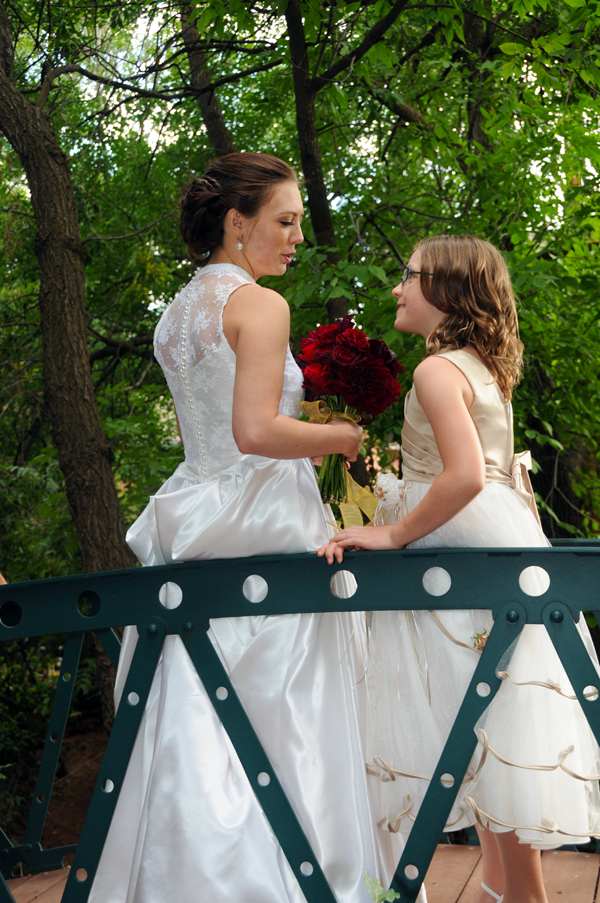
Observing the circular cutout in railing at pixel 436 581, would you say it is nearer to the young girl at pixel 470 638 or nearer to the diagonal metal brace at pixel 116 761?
the young girl at pixel 470 638

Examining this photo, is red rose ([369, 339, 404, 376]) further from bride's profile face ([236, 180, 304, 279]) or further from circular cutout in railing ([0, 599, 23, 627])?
circular cutout in railing ([0, 599, 23, 627])

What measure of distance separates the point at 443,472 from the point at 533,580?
0.33 meters

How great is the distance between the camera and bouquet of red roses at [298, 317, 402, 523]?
1915 mm

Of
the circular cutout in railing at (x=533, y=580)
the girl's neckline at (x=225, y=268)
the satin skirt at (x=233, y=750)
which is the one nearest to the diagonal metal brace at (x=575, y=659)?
the circular cutout in railing at (x=533, y=580)

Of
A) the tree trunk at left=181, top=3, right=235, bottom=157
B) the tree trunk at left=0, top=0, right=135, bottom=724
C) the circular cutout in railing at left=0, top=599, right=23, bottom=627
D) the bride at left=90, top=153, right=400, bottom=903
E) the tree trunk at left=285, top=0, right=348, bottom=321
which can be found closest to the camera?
the bride at left=90, top=153, right=400, bottom=903

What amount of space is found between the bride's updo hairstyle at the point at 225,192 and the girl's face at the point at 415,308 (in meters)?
0.42

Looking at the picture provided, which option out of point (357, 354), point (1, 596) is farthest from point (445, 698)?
point (1, 596)

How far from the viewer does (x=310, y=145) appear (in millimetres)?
4141

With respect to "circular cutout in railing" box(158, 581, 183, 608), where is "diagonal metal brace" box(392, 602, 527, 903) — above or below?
below

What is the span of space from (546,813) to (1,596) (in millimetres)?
1290

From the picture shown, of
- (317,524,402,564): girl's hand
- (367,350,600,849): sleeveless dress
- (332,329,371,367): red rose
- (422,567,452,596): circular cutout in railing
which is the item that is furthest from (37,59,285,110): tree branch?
(422,567,452,596): circular cutout in railing

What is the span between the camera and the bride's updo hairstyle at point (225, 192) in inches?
81.7

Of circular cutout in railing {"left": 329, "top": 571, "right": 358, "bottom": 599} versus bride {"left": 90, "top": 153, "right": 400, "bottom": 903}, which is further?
circular cutout in railing {"left": 329, "top": 571, "right": 358, "bottom": 599}

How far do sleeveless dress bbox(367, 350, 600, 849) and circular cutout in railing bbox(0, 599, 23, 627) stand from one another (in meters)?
0.84
